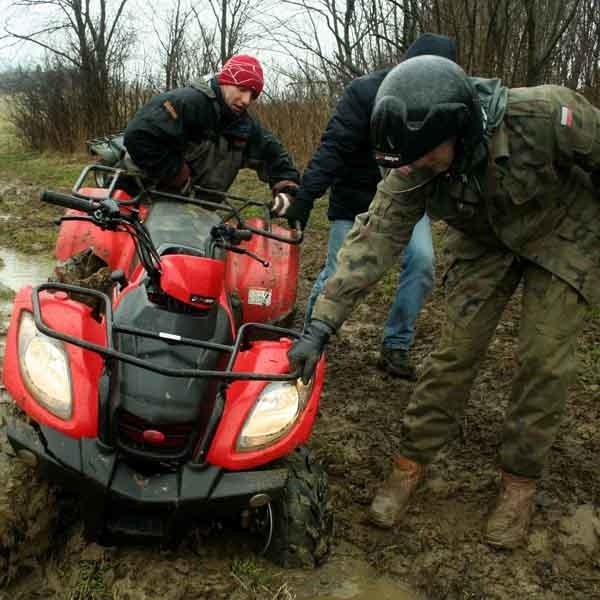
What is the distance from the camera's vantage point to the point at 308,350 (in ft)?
8.11

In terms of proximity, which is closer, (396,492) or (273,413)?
(273,413)

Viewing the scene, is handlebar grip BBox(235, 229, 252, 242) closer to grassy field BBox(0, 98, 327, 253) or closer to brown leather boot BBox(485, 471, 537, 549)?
grassy field BBox(0, 98, 327, 253)

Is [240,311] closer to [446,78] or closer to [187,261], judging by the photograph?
[187,261]

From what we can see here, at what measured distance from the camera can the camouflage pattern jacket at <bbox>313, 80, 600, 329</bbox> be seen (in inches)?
98.8

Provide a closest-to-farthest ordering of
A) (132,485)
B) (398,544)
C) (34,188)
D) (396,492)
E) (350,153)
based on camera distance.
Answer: (132,485)
(398,544)
(396,492)
(350,153)
(34,188)

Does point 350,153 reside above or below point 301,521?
above

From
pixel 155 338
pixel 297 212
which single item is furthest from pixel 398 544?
pixel 297 212

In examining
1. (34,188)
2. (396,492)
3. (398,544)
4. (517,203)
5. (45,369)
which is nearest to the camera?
(45,369)

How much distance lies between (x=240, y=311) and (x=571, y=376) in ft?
5.20

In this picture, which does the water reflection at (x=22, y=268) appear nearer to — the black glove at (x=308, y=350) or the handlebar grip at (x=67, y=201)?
the handlebar grip at (x=67, y=201)

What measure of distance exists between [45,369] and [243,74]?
248cm

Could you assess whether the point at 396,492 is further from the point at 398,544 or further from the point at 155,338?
the point at 155,338

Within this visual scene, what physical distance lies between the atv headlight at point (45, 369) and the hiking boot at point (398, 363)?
2.30 m

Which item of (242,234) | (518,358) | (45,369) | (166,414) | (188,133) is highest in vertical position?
(188,133)
